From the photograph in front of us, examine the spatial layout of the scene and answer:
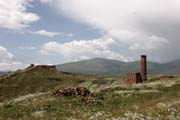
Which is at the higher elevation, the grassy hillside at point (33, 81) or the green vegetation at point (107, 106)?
the grassy hillside at point (33, 81)

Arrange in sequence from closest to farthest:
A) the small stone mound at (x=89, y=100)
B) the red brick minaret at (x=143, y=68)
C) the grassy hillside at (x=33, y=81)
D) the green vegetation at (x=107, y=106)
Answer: the green vegetation at (x=107, y=106), the small stone mound at (x=89, y=100), the red brick minaret at (x=143, y=68), the grassy hillside at (x=33, y=81)

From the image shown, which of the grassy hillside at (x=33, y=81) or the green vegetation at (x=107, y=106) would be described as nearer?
the green vegetation at (x=107, y=106)

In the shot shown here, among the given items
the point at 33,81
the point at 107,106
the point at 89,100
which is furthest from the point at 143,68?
the point at 33,81

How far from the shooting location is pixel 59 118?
37.2 meters

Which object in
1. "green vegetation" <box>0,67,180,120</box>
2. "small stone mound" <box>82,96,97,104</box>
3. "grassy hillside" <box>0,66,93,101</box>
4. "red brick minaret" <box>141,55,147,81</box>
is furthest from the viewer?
"grassy hillside" <box>0,66,93,101</box>

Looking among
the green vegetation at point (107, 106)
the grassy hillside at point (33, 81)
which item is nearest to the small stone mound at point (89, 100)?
the green vegetation at point (107, 106)

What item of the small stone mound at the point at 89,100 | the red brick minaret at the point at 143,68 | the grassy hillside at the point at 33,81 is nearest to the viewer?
the small stone mound at the point at 89,100

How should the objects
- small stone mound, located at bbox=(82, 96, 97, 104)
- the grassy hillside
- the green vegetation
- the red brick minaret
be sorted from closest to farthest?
the green vegetation → small stone mound, located at bbox=(82, 96, 97, 104) → the red brick minaret → the grassy hillside

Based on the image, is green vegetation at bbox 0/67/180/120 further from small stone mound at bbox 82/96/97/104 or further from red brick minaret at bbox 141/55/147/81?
red brick minaret at bbox 141/55/147/81

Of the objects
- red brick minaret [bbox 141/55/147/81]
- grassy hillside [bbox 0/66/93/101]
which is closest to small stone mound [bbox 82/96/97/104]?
red brick minaret [bbox 141/55/147/81]

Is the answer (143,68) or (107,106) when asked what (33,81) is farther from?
(107,106)

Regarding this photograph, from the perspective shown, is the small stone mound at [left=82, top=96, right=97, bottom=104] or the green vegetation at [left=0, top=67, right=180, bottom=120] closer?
the green vegetation at [left=0, top=67, right=180, bottom=120]

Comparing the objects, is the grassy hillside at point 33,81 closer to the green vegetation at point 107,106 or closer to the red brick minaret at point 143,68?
the red brick minaret at point 143,68

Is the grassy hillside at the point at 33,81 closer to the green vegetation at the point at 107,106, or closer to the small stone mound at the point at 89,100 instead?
the green vegetation at the point at 107,106
